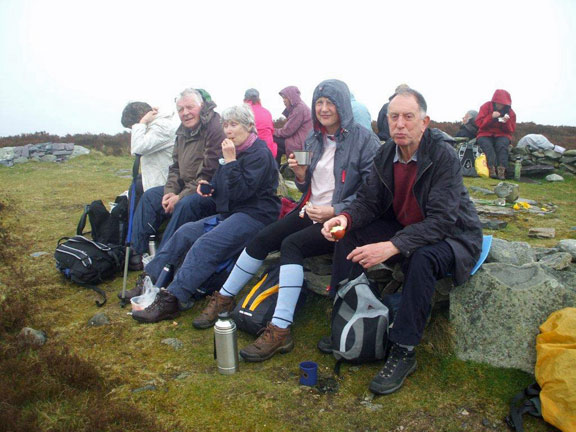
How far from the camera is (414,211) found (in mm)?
3549

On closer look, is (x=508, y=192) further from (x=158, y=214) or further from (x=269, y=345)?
(x=269, y=345)

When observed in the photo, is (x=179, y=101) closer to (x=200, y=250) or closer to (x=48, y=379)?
(x=200, y=250)

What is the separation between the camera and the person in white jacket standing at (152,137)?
20.2 feet

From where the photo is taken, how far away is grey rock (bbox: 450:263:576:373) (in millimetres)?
3193

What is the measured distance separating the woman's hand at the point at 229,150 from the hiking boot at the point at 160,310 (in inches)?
58.1

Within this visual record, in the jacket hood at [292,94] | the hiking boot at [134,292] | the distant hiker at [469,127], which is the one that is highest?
the jacket hood at [292,94]

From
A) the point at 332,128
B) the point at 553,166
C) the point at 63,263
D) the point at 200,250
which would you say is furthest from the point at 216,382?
the point at 553,166

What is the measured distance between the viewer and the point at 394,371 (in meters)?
3.21

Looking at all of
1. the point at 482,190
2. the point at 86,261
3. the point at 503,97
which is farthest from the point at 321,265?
the point at 503,97

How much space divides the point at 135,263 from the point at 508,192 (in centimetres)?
712

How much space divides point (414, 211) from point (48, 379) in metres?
2.93

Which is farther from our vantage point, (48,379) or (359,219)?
(359,219)

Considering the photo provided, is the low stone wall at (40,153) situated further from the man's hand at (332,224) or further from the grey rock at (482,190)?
the man's hand at (332,224)

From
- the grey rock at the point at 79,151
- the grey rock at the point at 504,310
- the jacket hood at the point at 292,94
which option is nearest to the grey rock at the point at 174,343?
the grey rock at the point at 504,310
